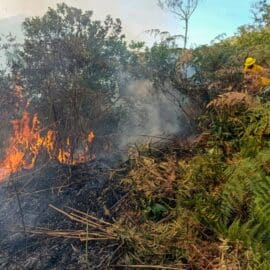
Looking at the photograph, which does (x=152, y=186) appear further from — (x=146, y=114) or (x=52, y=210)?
(x=146, y=114)

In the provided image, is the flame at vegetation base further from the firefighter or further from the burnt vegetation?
the firefighter

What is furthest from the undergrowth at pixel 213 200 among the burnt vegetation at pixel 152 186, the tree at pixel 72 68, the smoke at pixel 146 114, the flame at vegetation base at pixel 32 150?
the smoke at pixel 146 114

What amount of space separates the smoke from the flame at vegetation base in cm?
155

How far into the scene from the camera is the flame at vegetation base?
5.48 m

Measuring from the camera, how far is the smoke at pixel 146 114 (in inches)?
305

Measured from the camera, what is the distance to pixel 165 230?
3.28 metres

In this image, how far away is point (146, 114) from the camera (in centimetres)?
912

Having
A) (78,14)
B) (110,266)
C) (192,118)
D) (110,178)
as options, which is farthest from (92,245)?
(78,14)

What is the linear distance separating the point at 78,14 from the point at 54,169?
34.6ft

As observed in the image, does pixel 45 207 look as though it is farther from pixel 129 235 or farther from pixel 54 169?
pixel 129 235

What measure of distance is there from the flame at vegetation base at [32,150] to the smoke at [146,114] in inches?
61.1

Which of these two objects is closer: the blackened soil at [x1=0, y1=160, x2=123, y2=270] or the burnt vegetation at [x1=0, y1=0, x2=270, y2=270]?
the burnt vegetation at [x1=0, y1=0, x2=270, y2=270]

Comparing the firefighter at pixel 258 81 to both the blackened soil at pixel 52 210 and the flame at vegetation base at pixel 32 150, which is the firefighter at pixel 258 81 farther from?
the flame at vegetation base at pixel 32 150

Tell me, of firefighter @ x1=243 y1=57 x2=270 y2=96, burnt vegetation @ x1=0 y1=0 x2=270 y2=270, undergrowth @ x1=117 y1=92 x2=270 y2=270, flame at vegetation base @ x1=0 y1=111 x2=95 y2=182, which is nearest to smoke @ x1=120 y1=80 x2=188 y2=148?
burnt vegetation @ x1=0 y1=0 x2=270 y2=270
